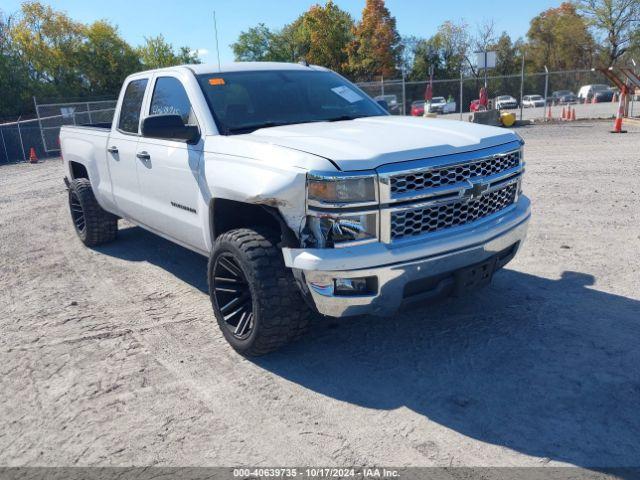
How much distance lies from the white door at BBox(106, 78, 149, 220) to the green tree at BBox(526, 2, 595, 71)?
63.8 m

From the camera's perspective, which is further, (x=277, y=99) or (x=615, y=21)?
(x=615, y=21)

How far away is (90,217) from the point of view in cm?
656

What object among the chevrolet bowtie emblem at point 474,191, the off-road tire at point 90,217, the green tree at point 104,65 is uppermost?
the green tree at point 104,65

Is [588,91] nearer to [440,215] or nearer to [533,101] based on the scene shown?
[533,101]

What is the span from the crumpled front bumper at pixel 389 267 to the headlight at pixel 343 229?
0.19 feet

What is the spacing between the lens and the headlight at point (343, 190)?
3.04 m

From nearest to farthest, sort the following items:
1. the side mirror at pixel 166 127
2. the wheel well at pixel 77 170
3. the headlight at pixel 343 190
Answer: the headlight at pixel 343 190
the side mirror at pixel 166 127
the wheel well at pixel 77 170

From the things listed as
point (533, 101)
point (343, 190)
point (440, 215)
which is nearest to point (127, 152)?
point (343, 190)

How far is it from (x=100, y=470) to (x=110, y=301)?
8.08 feet

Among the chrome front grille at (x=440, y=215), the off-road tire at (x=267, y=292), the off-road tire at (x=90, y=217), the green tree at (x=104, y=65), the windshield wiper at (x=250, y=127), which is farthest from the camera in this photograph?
the green tree at (x=104, y=65)

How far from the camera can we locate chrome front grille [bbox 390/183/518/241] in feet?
10.4

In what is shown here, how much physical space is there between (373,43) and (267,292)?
59.0 m

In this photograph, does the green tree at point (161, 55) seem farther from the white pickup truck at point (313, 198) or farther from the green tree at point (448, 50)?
the white pickup truck at point (313, 198)

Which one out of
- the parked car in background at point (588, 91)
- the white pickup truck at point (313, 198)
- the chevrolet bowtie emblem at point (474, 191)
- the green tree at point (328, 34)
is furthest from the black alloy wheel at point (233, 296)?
the green tree at point (328, 34)
